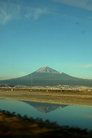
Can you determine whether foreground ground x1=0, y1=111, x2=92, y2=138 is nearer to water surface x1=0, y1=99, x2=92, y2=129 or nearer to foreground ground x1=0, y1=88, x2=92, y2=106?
water surface x1=0, y1=99, x2=92, y2=129

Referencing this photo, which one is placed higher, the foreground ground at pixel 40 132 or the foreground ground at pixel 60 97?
Answer: the foreground ground at pixel 60 97

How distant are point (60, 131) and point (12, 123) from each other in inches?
222

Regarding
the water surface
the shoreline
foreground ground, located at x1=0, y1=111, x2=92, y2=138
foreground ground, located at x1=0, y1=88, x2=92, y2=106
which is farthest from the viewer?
foreground ground, located at x1=0, y1=88, x2=92, y2=106

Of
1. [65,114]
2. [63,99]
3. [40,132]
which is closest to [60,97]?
[63,99]

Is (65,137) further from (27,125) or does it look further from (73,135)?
(27,125)

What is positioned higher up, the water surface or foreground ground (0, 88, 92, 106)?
foreground ground (0, 88, 92, 106)

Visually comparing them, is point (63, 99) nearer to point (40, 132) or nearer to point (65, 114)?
point (65, 114)

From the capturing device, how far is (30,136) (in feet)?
69.8

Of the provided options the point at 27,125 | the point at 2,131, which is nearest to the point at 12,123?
the point at 27,125

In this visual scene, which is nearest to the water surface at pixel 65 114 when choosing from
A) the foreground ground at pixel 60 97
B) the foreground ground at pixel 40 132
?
the foreground ground at pixel 40 132

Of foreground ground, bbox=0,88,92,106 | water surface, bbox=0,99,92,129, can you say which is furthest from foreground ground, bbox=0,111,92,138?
foreground ground, bbox=0,88,92,106

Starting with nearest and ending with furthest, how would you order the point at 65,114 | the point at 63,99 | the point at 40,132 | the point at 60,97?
the point at 40,132 < the point at 65,114 < the point at 63,99 < the point at 60,97

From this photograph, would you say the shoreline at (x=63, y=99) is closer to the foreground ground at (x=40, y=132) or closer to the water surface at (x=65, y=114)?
the water surface at (x=65, y=114)

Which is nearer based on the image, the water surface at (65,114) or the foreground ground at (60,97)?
the water surface at (65,114)
